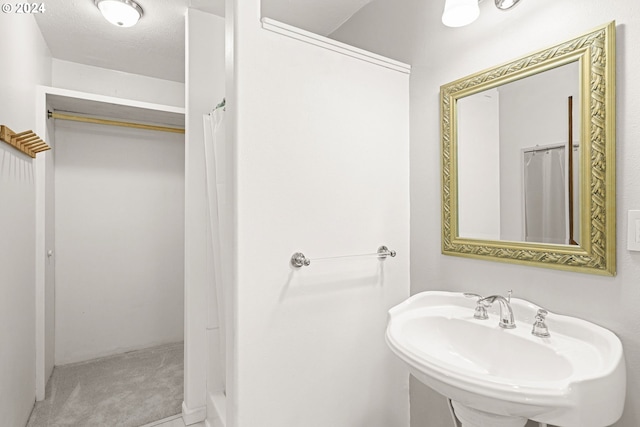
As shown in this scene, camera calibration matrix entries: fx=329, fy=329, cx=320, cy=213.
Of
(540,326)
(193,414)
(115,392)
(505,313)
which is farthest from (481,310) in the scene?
(115,392)

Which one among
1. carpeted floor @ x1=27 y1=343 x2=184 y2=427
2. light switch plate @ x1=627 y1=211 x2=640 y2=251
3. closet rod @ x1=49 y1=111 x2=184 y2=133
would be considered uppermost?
closet rod @ x1=49 y1=111 x2=184 y2=133

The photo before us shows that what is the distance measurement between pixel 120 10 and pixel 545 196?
7.95 feet

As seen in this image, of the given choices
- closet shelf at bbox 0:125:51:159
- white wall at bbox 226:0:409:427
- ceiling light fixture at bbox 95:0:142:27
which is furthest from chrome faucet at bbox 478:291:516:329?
ceiling light fixture at bbox 95:0:142:27

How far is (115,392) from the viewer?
2.42 meters

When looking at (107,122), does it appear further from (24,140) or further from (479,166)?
(479,166)

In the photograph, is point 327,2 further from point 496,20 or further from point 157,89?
point 157,89

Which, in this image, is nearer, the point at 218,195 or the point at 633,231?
the point at 633,231

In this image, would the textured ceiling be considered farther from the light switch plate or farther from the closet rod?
the light switch plate

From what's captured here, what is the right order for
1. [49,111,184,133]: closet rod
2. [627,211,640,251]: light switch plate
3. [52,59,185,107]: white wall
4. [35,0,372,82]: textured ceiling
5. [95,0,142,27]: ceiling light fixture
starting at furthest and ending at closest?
[52,59,185,107]: white wall, [49,111,184,133]: closet rod, [35,0,372,82]: textured ceiling, [95,0,142,27]: ceiling light fixture, [627,211,640,251]: light switch plate

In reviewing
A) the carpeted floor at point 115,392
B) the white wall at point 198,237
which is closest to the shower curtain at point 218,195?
the white wall at point 198,237

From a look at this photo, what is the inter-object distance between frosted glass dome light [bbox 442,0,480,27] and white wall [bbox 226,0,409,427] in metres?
0.43

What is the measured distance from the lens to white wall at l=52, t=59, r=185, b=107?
112 inches

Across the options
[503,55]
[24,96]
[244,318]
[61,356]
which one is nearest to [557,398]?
[244,318]

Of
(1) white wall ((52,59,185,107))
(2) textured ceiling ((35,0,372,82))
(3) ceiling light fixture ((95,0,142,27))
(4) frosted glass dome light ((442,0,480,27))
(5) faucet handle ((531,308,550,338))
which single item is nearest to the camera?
(5) faucet handle ((531,308,550,338))
